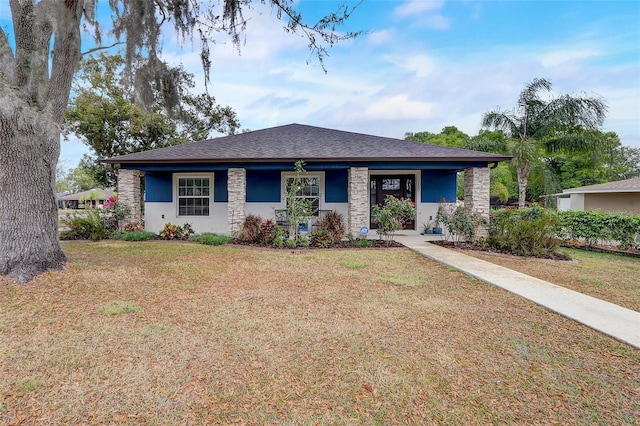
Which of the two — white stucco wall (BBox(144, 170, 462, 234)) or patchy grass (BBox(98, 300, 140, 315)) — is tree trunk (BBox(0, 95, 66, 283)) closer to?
patchy grass (BBox(98, 300, 140, 315))

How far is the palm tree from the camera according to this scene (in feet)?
48.8

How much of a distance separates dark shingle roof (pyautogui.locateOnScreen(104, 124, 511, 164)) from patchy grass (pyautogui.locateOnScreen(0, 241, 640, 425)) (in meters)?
5.60

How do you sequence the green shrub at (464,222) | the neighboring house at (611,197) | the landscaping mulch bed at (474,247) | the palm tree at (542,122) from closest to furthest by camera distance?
the landscaping mulch bed at (474,247)
the green shrub at (464,222)
the palm tree at (542,122)
the neighboring house at (611,197)

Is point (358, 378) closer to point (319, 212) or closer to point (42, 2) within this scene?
point (42, 2)

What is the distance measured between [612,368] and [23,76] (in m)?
8.51

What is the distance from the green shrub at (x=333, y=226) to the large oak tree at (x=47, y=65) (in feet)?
18.1

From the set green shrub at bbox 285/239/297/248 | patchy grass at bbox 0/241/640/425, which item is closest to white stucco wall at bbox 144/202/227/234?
green shrub at bbox 285/239/297/248

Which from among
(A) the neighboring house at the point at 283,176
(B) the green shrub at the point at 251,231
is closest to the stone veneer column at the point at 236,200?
(A) the neighboring house at the point at 283,176

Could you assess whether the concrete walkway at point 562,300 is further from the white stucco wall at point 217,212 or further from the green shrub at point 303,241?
the white stucco wall at point 217,212

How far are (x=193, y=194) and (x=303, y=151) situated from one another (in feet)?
15.1

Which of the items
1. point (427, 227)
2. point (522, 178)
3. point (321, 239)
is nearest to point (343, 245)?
point (321, 239)

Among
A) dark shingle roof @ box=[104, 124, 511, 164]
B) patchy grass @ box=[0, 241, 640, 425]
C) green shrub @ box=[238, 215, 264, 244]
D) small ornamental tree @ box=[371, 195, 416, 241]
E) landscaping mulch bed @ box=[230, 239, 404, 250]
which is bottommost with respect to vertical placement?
patchy grass @ box=[0, 241, 640, 425]

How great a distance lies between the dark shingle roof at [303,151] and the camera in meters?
9.72

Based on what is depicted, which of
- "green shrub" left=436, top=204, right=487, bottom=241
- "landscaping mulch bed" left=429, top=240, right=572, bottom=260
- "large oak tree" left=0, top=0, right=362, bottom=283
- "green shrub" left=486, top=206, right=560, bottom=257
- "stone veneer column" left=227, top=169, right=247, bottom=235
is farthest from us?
"stone veneer column" left=227, top=169, right=247, bottom=235
